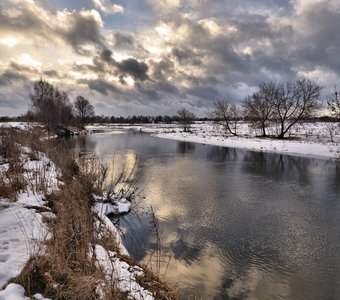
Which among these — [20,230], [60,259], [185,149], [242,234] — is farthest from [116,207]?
[185,149]

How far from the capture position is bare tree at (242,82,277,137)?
120 ft

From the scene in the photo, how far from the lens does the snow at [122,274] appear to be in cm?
396

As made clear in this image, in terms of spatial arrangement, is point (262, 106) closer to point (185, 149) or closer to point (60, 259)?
point (185, 149)

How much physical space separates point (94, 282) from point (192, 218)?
16.7 ft

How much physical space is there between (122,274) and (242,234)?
3.86 metres

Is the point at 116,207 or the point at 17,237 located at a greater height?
the point at 17,237

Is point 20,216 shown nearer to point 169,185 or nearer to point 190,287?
point 190,287

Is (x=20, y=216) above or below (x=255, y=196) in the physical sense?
above

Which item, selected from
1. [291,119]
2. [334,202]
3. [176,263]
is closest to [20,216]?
[176,263]

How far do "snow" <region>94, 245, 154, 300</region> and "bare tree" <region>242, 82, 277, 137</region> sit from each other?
3456 cm

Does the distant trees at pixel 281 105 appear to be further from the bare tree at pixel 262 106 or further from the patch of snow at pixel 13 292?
the patch of snow at pixel 13 292

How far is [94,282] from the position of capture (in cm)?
373

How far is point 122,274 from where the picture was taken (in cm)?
440

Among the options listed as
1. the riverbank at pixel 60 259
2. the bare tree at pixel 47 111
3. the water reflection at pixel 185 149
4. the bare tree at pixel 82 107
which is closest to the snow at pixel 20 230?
the riverbank at pixel 60 259
